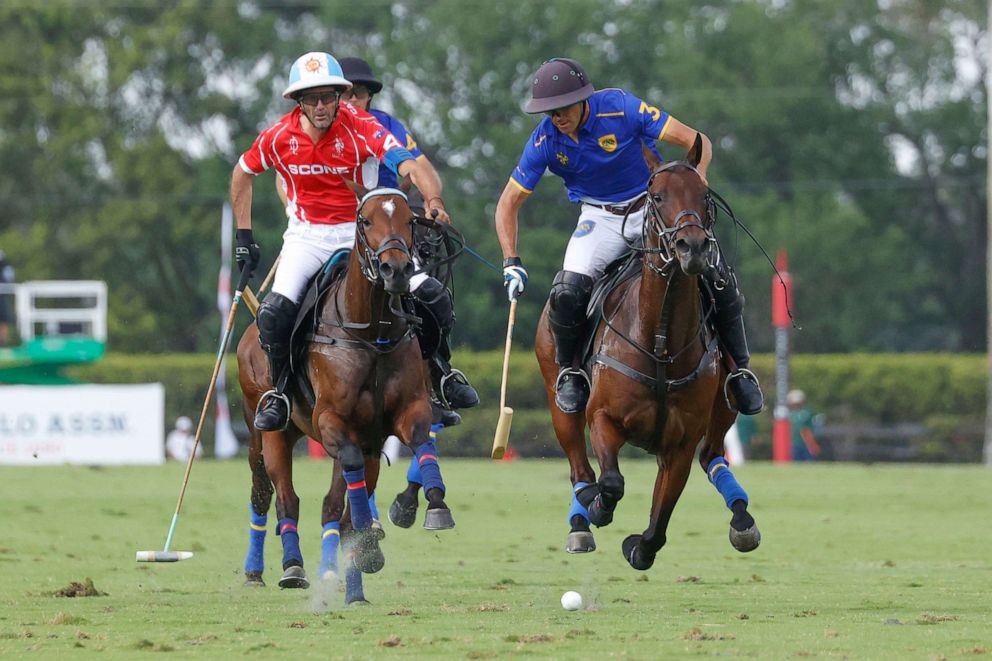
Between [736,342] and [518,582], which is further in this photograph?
[518,582]

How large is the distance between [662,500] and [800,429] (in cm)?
2279

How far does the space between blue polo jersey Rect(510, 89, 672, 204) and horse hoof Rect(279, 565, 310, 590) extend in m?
2.56

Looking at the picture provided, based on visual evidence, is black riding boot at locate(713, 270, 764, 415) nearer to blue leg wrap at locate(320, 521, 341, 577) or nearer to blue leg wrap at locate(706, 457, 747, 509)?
blue leg wrap at locate(706, 457, 747, 509)

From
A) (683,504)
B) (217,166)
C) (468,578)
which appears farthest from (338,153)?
(217,166)

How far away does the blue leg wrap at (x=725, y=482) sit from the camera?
9.78 m

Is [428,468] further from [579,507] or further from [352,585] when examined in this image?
[579,507]

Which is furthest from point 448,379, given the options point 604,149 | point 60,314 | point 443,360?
point 60,314

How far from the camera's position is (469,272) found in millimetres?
44125

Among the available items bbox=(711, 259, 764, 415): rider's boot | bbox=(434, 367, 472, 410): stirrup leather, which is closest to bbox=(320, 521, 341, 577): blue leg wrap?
bbox=(434, 367, 472, 410): stirrup leather

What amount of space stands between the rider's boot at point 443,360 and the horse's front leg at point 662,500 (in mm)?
1291

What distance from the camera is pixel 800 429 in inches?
1256

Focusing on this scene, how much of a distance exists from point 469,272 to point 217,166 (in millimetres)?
7865

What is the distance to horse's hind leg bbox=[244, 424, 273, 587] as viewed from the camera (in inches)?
449

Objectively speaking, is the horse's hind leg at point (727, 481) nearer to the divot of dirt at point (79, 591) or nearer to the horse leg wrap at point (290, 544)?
the horse leg wrap at point (290, 544)
